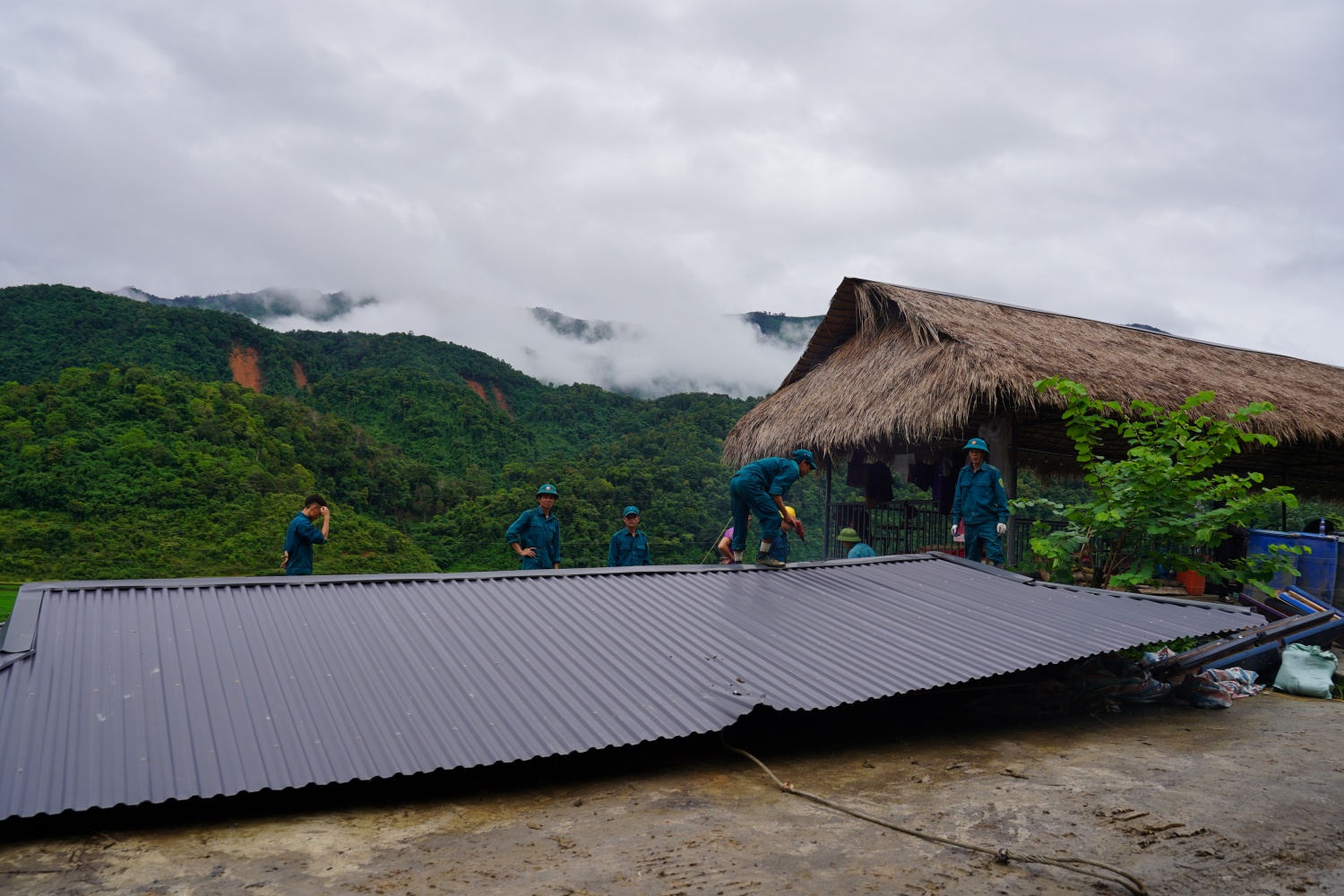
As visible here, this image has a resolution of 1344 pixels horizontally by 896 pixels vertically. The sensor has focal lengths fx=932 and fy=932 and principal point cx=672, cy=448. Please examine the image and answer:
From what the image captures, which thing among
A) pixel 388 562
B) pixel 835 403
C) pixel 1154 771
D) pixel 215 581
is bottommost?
pixel 388 562

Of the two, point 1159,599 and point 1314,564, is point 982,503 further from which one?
point 1314,564

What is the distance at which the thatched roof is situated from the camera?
9.34m

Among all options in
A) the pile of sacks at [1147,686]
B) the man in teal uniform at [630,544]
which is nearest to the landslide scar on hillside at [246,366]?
the man in teal uniform at [630,544]

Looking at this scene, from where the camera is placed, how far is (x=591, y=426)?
29.0 metres

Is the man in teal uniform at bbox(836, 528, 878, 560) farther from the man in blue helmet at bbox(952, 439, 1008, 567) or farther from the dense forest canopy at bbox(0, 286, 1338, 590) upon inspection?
the dense forest canopy at bbox(0, 286, 1338, 590)

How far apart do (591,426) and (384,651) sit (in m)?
24.7

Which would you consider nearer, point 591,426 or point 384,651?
point 384,651

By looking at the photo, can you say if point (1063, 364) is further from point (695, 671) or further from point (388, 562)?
point (388, 562)

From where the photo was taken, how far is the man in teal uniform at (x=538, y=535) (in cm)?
841

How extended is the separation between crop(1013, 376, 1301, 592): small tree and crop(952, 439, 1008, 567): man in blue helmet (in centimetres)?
25

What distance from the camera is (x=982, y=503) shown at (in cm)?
796

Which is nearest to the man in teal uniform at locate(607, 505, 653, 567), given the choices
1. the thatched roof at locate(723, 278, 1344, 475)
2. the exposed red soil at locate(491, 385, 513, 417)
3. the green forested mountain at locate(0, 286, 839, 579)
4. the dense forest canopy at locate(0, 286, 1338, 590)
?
the thatched roof at locate(723, 278, 1344, 475)

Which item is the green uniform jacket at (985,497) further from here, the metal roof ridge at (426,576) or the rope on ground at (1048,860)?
the rope on ground at (1048,860)

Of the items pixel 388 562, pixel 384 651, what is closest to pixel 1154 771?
pixel 384 651
